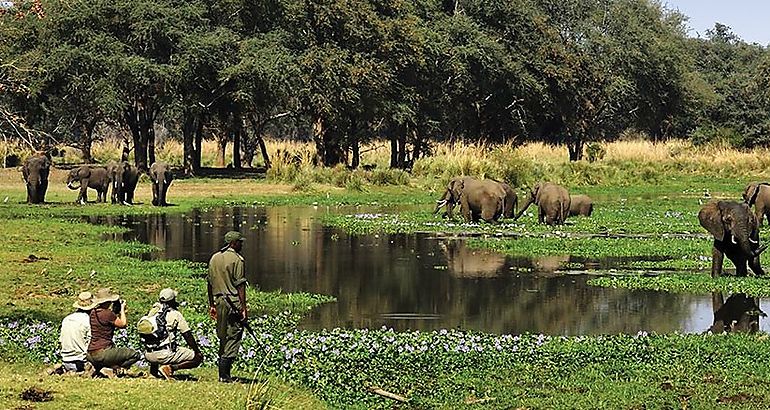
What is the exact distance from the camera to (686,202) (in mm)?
44781

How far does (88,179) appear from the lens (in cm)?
4069

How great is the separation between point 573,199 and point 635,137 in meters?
64.9

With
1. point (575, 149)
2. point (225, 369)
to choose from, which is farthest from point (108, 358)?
point (575, 149)

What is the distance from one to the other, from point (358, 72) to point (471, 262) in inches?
1399

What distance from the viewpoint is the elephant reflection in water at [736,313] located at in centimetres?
1684

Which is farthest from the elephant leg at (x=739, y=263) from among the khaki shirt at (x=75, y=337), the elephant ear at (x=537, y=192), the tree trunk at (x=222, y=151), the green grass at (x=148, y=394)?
the tree trunk at (x=222, y=151)

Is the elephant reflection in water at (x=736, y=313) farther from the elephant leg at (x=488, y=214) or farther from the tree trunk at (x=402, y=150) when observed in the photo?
the tree trunk at (x=402, y=150)

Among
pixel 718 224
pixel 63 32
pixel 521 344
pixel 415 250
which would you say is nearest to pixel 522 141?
pixel 63 32

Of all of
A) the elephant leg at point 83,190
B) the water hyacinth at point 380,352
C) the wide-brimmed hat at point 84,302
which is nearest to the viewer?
the wide-brimmed hat at point 84,302

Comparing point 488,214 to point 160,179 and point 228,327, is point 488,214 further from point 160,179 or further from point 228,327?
point 228,327

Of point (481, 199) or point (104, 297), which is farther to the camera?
point (481, 199)

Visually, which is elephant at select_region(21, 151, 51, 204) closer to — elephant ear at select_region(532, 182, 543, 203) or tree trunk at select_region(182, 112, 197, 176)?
elephant ear at select_region(532, 182, 543, 203)

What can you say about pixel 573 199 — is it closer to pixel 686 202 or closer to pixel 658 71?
pixel 686 202

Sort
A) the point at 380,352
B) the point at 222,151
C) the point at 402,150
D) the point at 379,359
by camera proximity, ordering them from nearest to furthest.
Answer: the point at 379,359
the point at 380,352
the point at 402,150
the point at 222,151
